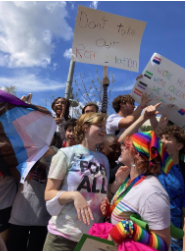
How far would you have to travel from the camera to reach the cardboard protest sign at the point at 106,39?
245 cm

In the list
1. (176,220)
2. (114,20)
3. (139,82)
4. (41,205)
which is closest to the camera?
(176,220)

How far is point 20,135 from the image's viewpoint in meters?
1.79

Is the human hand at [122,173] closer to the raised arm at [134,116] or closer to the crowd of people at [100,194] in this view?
the crowd of people at [100,194]

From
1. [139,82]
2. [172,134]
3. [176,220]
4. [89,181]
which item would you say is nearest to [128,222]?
[89,181]

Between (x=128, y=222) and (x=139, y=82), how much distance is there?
170 centimetres

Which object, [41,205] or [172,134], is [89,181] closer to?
[41,205]

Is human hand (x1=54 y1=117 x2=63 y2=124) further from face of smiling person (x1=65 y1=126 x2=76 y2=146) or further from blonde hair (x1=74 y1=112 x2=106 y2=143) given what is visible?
blonde hair (x1=74 y1=112 x2=106 y2=143)

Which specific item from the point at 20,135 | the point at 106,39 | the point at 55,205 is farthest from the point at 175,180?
the point at 106,39

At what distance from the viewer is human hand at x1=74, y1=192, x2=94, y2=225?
1305 millimetres

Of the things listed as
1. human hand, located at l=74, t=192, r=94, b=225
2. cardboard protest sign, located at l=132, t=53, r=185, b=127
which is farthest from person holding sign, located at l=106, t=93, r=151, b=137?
human hand, located at l=74, t=192, r=94, b=225

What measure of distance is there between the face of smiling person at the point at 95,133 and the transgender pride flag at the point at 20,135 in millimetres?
485

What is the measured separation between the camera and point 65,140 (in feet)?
8.07

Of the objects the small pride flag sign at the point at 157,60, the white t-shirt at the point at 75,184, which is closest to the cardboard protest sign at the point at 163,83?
the small pride flag sign at the point at 157,60

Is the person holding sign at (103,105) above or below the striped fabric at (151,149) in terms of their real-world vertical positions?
above
